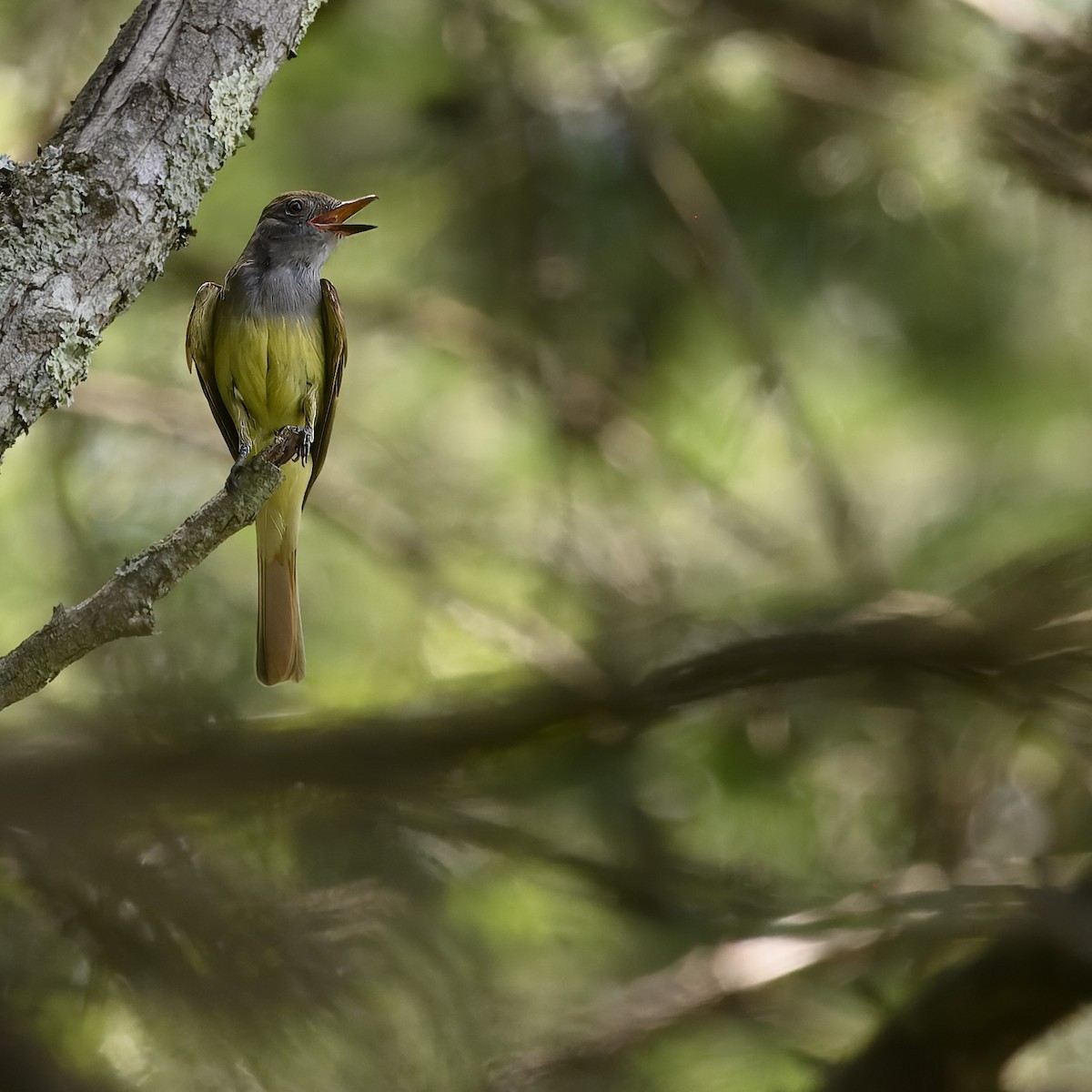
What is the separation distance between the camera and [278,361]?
282 centimetres

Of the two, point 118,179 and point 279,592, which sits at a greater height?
point 118,179

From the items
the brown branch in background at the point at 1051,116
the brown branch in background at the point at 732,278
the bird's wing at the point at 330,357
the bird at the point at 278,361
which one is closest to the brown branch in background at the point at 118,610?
the bird at the point at 278,361

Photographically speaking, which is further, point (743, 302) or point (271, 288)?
point (743, 302)

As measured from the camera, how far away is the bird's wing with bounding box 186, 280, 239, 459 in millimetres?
2818

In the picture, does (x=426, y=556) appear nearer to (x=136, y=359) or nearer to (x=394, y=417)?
(x=394, y=417)

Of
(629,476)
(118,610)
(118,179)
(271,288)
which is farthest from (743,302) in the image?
(118,610)

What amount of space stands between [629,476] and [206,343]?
168cm

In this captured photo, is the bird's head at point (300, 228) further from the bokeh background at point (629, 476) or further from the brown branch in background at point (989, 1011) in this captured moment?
the brown branch in background at point (989, 1011)

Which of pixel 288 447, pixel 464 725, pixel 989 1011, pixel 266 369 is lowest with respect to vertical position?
pixel 989 1011

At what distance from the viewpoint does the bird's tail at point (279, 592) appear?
2861 millimetres

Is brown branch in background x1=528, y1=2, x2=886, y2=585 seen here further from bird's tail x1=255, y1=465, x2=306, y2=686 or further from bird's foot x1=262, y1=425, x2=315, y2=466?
bird's foot x1=262, y1=425, x2=315, y2=466

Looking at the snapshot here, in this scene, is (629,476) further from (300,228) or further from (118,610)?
(118,610)

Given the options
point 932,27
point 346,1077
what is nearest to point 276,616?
point 346,1077

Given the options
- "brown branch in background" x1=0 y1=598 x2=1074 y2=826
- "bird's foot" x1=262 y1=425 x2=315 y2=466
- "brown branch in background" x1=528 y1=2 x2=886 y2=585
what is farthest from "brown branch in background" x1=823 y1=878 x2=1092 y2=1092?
"bird's foot" x1=262 y1=425 x2=315 y2=466
